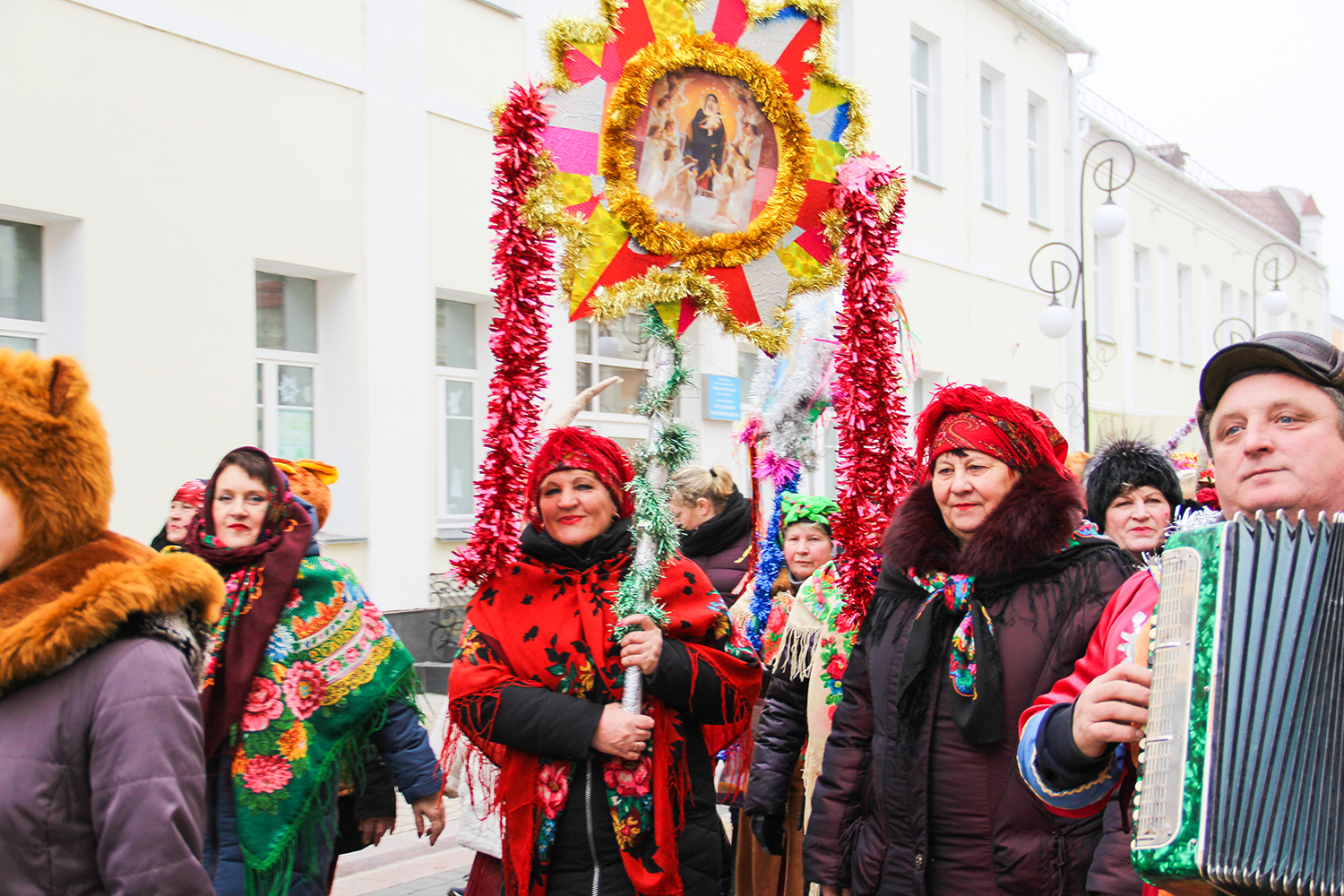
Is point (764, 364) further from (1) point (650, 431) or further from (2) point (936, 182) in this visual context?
(2) point (936, 182)

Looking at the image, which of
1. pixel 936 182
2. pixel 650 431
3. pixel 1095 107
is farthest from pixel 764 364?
pixel 1095 107

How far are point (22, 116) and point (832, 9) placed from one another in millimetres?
5433

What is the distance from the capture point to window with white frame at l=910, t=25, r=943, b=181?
1606 centimetres

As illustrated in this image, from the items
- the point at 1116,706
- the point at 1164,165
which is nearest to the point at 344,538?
the point at 1116,706

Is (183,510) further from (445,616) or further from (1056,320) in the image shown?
(1056,320)

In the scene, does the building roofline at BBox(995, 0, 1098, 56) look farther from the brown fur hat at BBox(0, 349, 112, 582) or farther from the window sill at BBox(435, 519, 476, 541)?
the brown fur hat at BBox(0, 349, 112, 582)

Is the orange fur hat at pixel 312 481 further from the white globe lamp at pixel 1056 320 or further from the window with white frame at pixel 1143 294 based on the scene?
the window with white frame at pixel 1143 294

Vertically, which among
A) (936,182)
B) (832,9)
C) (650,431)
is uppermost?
(936,182)

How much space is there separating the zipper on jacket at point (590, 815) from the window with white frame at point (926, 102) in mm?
14282

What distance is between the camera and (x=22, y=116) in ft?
21.5

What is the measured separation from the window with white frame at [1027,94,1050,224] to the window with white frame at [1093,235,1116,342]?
127 inches

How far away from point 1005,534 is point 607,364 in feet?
27.5

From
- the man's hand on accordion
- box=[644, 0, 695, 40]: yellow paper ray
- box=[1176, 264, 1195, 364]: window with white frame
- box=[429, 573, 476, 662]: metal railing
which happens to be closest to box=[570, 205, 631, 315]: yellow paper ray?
box=[644, 0, 695, 40]: yellow paper ray

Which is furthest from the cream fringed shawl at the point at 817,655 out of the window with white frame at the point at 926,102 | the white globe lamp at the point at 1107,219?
the window with white frame at the point at 926,102
